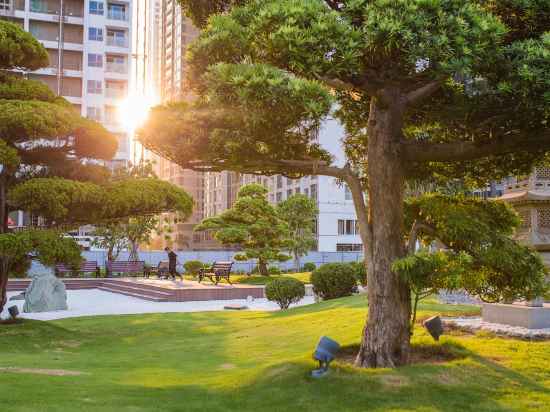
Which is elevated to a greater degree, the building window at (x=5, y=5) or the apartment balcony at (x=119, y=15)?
the apartment balcony at (x=119, y=15)

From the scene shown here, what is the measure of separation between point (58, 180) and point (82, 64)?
46421mm

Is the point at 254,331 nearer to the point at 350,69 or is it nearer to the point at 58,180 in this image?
the point at 58,180

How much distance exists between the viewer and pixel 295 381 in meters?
8.21

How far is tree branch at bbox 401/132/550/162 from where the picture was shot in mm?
7989

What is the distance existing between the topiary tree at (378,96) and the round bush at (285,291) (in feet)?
33.4

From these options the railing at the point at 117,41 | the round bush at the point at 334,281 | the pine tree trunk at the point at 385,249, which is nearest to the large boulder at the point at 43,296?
the round bush at the point at 334,281

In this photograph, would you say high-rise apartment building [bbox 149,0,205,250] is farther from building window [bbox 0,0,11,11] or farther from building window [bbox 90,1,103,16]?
building window [bbox 0,0,11,11]

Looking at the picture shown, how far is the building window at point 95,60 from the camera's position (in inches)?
2260

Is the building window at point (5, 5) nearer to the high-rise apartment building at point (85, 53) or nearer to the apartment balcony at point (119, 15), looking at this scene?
the high-rise apartment building at point (85, 53)

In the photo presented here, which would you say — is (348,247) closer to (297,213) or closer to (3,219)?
(297,213)

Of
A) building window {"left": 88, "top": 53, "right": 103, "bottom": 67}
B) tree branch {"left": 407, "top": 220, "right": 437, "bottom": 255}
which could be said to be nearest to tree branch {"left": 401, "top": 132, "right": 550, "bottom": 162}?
tree branch {"left": 407, "top": 220, "right": 437, "bottom": 255}

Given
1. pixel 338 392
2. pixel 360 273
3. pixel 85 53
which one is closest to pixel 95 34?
pixel 85 53

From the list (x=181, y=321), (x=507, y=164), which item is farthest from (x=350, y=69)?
(x=181, y=321)

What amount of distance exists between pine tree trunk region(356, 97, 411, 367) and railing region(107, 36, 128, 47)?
53876mm
